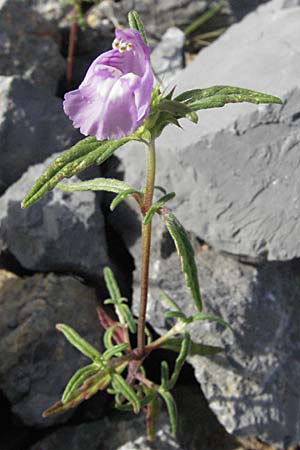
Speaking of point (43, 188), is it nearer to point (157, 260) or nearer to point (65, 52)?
point (157, 260)

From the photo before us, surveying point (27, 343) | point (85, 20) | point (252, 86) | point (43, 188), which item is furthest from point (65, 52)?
point (43, 188)

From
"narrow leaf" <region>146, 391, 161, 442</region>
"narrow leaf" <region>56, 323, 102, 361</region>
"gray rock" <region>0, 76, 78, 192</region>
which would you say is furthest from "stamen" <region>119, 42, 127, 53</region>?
"gray rock" <region>0, 76, 78, 192</region>

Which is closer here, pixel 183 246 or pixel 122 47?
pixel 122 47

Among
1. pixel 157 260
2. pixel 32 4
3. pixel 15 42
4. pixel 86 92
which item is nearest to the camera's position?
pixel 86 92

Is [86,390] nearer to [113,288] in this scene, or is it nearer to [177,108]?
[113,288]

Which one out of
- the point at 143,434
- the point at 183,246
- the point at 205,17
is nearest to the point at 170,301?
the point at 143,434

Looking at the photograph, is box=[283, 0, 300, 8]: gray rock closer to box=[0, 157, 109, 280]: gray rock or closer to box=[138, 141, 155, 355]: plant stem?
box=[0, 157, 109, 280]: gray rock
